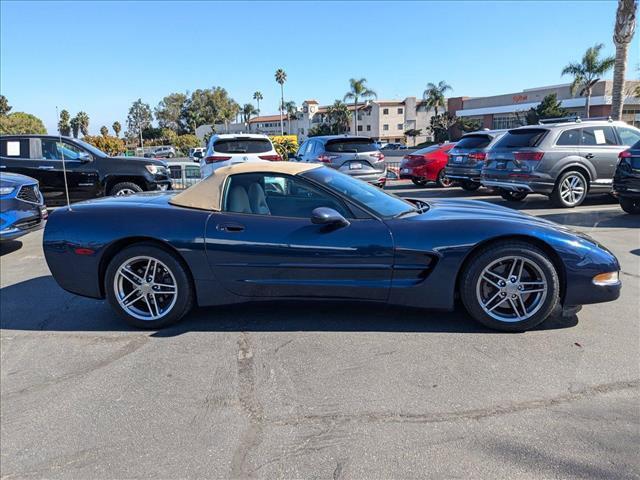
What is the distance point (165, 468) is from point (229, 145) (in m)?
9.13

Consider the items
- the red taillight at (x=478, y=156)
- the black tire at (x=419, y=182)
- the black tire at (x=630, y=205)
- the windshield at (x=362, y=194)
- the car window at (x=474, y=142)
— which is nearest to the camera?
the windshield at (x=362, y=194)

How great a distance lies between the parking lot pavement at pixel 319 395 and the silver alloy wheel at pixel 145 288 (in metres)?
0.20

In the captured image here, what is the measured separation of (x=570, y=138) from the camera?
929cm

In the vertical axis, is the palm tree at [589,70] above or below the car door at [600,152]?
above

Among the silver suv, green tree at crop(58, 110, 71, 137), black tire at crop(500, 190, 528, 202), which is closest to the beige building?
green tree at crop(58, 110, 71, 137)

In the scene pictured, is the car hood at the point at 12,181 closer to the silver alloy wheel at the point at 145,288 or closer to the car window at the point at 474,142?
the silver alloy wheel at the point at 145,288

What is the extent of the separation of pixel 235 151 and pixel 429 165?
580 cm

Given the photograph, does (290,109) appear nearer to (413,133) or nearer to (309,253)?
(413,133)

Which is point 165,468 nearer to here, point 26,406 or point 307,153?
point 26,406

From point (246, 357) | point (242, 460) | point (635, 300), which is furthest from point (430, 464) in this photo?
point (635, 300)

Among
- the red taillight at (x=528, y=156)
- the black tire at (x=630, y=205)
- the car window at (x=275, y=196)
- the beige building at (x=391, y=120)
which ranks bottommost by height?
the black tire at (x=630, y=205)

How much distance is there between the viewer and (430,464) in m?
2.27

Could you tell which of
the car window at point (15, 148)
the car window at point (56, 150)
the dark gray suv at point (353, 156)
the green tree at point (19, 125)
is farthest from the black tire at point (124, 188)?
the green tree at point (19, 125)

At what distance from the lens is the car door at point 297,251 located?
361 centimetres
